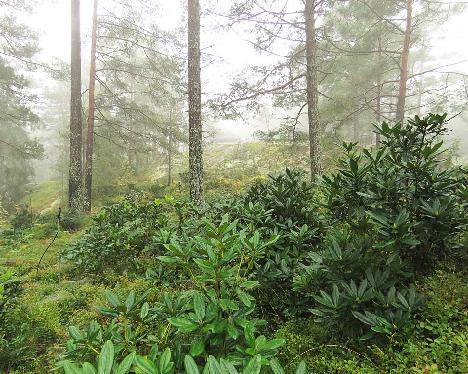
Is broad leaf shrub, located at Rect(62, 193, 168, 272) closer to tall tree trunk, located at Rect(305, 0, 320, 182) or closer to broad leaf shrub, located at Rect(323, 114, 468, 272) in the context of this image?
broad leaf shrub, located at Rect(323, 114, 468, 272)

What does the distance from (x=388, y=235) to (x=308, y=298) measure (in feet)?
3.32

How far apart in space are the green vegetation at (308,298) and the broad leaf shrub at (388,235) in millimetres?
12

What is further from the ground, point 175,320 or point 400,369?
point 175,320

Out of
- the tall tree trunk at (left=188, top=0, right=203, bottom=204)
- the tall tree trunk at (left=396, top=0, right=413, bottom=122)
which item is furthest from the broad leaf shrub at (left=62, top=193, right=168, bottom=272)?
the tall tree trunk at (left=396, top=0, right=413, bottom=122)

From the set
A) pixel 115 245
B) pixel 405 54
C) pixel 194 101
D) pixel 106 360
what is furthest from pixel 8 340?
pixel 405 54

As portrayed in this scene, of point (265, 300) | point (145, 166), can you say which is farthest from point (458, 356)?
point (145, 166)

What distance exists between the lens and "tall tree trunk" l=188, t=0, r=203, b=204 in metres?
7.17

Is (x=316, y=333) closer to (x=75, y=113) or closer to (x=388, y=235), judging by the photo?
(x=388, y=235)

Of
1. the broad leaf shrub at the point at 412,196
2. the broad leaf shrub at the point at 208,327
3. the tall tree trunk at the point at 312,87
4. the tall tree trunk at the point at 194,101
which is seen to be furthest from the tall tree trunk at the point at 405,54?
the broad leaf shrub at the point at 208,327

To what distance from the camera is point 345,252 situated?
276 cm

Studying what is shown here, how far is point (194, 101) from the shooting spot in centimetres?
723

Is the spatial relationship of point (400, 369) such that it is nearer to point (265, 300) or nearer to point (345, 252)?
point (345, 252)

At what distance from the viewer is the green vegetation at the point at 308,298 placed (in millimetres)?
1887

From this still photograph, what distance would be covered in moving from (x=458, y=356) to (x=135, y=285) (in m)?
3.71
